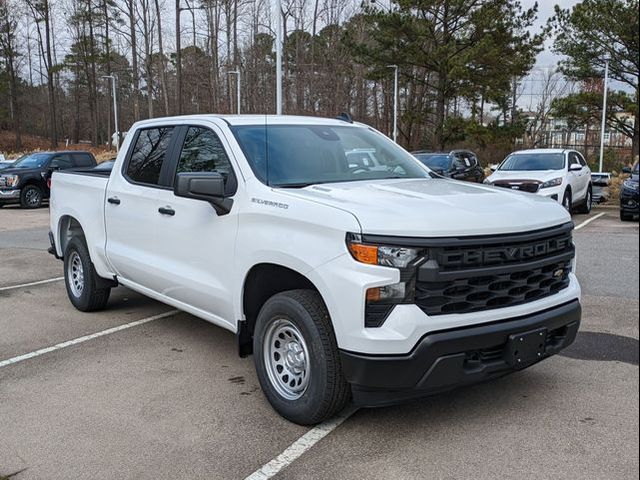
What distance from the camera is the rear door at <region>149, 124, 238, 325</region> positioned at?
436 centimetres

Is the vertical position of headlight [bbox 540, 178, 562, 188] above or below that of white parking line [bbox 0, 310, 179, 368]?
above

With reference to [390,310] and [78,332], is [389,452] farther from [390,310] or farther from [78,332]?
[78,332]

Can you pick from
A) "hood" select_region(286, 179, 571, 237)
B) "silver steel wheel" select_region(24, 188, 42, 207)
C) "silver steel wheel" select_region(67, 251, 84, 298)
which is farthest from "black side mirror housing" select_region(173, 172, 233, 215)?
"silver steel wheel" select_region(24, 188, 42, 207)

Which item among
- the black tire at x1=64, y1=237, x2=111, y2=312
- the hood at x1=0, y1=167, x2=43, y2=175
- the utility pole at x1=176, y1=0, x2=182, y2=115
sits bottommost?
the black tire at x1=64, y1=237, x2=111, y2=312

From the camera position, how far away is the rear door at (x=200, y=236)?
4.36 m

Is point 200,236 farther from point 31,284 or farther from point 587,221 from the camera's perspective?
point 587,221

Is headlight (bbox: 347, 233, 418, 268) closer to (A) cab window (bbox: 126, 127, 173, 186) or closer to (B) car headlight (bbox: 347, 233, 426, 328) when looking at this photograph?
(B) car headlight (bbox: 347, 233, 426, 328)

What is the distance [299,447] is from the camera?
359 cm

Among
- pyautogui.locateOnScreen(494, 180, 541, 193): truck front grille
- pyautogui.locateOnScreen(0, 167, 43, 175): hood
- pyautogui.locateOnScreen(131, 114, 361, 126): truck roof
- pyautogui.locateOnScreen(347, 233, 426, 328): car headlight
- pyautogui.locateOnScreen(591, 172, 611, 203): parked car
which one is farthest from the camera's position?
pyautogui.locateOnScreen(0, 167, 43, 175): hood

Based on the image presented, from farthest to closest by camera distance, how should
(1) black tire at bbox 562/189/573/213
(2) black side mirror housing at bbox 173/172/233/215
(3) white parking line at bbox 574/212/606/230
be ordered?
(1) black tire at bbox 562/189/573/213 → (3) white parking line at bbox 574/212/606/230 → (2) black side mirror housing at bbox 173/172/233/215

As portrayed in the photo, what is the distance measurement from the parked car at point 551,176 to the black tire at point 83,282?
10299mm

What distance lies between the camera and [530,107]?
4594 centimetres

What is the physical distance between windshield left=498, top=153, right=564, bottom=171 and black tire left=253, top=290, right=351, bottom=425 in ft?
42.8

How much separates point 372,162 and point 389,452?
230 cm
